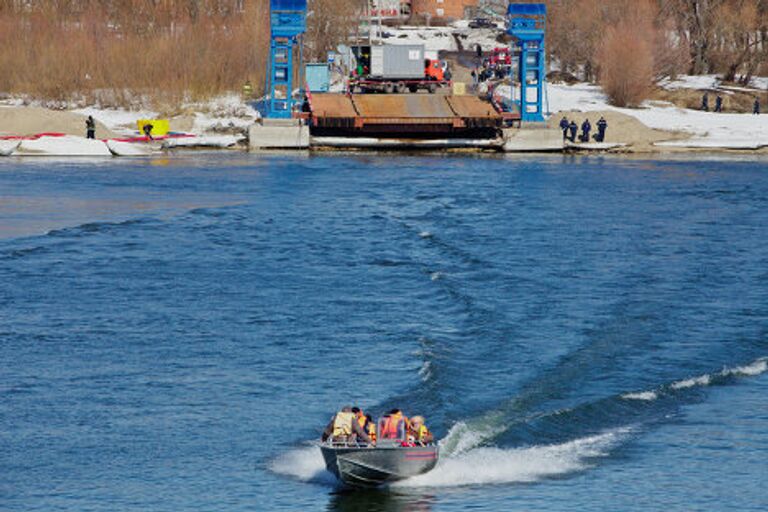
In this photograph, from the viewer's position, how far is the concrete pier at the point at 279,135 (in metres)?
87.9

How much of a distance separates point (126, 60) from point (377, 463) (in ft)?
253

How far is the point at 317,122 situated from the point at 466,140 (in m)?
8.80

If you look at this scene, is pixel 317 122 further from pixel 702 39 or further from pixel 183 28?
pixel 702 39

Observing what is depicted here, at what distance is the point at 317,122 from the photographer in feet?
284

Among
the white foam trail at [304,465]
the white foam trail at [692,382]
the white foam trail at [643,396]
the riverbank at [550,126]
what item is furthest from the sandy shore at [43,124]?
the white foam trail at [304,465]

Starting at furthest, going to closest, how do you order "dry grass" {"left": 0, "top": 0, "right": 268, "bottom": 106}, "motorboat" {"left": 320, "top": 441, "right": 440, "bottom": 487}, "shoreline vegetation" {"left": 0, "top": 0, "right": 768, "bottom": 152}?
"dry grass" {"left": 0, "top": 0, "right": 268, "bottom": 106} < "shoreline vegetation" {"left": 0, "top": 0, "right": 768, "bottom": 152} < "motorboat" {"left": 320, "top": 441, "right": 440, "bottom": 487}

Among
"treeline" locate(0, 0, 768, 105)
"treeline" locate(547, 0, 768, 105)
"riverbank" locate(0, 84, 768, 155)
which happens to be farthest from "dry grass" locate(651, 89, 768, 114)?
"riverbank" locate(0, 84, 768, 155)

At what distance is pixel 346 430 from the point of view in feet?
88.9

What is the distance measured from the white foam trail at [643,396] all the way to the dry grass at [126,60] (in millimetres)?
68799

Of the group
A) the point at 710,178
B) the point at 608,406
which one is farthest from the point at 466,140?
the point at 608,406

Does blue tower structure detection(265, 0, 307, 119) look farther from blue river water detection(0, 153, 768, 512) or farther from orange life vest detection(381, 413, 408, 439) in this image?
orange life vest detection(381, 413, 408, 439)

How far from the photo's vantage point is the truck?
96062 millimetres

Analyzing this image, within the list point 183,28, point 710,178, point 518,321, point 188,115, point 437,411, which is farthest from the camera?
point 183,28

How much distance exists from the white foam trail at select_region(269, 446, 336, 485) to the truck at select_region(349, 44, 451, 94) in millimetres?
67927
